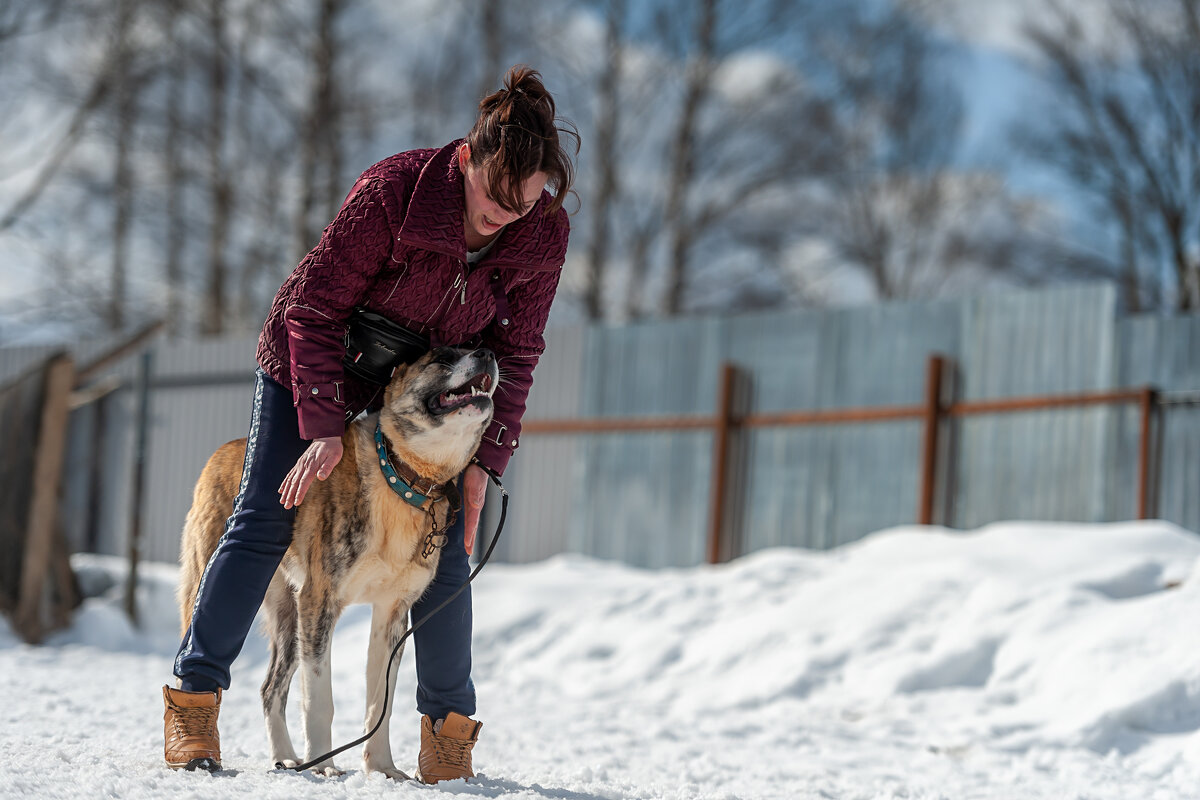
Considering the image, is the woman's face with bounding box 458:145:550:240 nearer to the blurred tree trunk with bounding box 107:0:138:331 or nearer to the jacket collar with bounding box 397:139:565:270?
the jacket collar with bounding box 397:139:565:270

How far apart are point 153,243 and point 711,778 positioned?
16312 millimetres

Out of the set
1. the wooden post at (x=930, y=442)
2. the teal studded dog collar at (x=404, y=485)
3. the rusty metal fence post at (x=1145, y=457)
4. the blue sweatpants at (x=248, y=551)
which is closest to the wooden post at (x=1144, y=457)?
the rusty metal fence post at (x=1145, y=457)

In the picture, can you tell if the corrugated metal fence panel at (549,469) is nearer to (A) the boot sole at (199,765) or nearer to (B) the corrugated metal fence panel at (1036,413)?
(B) the corrugated metal fence panel at (1036,413)

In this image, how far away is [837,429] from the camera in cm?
820

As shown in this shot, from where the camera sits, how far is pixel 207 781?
2537 millimetres

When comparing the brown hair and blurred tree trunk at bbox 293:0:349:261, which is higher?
blurred tree trunk at bbox 293:0:349:261

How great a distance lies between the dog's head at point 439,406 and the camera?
9.44 ft

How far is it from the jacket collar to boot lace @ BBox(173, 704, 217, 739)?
1.25m

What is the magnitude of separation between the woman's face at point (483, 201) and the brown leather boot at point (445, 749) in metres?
1.30

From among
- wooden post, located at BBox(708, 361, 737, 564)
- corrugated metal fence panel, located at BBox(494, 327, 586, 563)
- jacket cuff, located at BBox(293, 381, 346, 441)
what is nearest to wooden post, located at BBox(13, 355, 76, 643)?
corrugated metal fence panel, located at BBox(494, 327, 586, 563)

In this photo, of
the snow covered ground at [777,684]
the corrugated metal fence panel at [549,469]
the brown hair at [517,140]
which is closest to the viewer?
the brown hair at [517,140]

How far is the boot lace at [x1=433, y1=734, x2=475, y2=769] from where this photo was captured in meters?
3.01

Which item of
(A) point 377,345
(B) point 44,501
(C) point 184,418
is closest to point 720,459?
(B) point 44,501

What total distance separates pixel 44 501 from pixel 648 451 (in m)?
4.33
